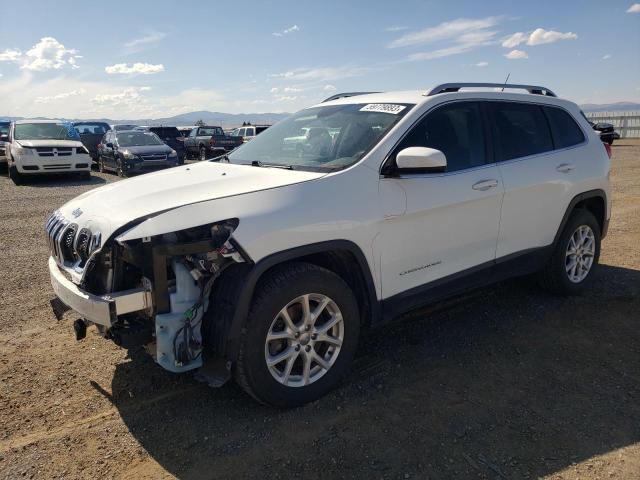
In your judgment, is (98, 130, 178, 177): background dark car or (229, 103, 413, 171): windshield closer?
(229, 103, 413, 171): windshield

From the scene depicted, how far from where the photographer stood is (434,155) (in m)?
3.11

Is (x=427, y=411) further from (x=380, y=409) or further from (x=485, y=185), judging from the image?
(x=485, y=185)

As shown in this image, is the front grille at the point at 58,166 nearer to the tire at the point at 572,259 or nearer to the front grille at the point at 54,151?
the front grille at the point at 54,151

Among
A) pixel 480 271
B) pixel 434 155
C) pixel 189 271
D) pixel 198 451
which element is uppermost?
pixel 434 155

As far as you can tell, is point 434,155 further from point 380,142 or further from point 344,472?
point 344,472

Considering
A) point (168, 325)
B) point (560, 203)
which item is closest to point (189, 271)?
point (168, 325)

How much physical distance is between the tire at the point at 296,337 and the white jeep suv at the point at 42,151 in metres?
13.2

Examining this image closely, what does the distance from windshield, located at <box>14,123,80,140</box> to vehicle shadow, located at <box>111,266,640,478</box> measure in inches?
522

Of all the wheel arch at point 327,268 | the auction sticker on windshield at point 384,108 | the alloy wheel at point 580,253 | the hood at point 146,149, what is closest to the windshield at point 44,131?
the hood at point 146,149

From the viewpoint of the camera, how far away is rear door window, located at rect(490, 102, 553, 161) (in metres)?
4.04

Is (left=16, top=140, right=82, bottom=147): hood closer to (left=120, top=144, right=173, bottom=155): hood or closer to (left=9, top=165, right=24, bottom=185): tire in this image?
(left=9, top=165, right=24, bottom=185): tire

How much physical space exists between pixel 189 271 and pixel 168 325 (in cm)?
31

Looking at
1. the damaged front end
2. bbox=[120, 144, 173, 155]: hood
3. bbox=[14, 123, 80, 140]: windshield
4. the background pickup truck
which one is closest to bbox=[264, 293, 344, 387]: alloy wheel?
the damaged front end

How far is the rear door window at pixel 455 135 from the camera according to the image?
3535mm
